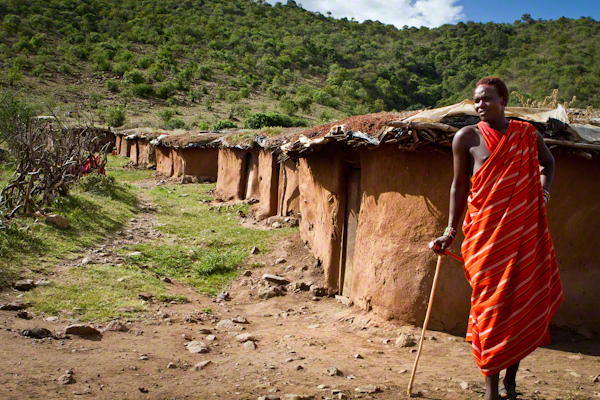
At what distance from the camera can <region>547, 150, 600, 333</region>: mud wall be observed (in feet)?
15.4

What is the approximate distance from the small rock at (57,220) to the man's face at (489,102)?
23.8 feet

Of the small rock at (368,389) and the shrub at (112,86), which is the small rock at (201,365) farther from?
the shrub at (112,86)

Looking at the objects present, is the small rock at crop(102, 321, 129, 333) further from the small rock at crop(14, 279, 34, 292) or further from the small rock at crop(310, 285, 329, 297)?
the small rock at crop(310, 285, 329, 297)

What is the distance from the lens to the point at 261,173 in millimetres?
12469

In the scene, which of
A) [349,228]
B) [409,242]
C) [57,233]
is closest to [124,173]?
[57,233]

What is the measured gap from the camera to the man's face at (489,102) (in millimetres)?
2879

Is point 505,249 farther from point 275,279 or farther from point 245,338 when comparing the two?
point 275,279

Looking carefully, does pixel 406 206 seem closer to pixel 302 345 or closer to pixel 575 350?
pixel 302 345

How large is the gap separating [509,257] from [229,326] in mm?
3343

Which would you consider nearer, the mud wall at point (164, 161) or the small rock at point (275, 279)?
the small rock at point (275, 279)

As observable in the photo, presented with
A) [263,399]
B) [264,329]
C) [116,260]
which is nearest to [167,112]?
[116,260]

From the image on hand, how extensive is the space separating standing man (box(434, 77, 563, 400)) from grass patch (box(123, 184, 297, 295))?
456 cm

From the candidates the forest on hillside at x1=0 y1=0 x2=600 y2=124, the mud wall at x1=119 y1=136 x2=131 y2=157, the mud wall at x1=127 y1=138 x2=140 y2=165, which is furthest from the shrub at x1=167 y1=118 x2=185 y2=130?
the forest on hillside at x1=0 y1=0 x2=600 y2=124

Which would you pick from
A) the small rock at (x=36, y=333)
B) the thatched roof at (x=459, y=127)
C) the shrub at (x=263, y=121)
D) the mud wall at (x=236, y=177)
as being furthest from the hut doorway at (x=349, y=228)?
the shrub at (x=263, y=121)
